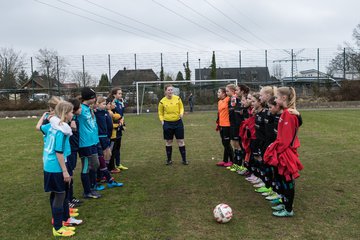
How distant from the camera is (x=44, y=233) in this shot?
4547 mm

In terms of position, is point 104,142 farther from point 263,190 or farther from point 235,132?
point 263,190

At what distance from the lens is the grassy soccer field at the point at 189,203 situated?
175 inches

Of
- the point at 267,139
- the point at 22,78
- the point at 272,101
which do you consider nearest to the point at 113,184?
the point at 267,139

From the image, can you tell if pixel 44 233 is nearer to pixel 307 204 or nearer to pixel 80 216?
pixel 80 216

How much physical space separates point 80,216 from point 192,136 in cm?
878

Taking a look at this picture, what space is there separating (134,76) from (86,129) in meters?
27.9

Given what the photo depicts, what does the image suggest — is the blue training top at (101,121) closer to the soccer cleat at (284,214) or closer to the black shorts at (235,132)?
the black shorts at (235,132)

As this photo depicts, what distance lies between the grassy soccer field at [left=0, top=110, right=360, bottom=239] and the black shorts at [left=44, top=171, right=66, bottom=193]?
0.63 metres

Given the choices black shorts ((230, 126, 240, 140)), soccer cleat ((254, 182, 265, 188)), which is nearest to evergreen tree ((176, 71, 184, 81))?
black shorts ((230, 126, 240, 140))

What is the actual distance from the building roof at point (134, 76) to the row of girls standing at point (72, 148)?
988 inches

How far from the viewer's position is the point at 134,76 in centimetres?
3322

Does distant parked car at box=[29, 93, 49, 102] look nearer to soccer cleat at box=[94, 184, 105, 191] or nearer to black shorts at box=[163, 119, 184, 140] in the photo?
black shorts at box=[163, 119, 184, 140]

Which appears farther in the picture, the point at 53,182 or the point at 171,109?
the point at 171,109

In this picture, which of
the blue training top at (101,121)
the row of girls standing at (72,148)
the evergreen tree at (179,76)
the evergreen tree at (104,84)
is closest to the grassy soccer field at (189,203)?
the row of girls standing at (72,148)
